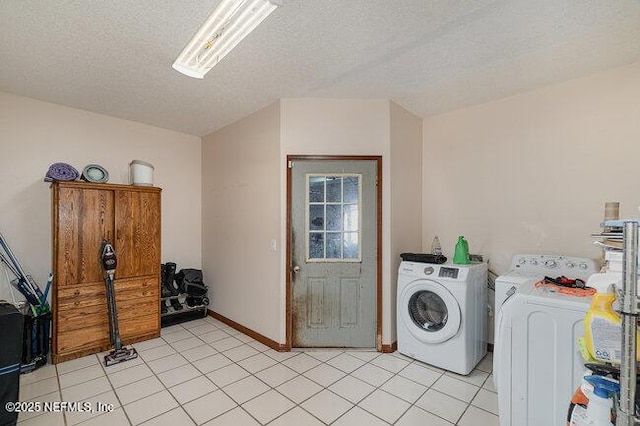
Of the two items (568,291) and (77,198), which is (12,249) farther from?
(568,291)

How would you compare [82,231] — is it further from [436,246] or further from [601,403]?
[601,403]

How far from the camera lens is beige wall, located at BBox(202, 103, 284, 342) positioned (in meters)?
3.09

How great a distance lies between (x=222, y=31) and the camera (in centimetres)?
169

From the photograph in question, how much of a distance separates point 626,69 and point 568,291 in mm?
2074

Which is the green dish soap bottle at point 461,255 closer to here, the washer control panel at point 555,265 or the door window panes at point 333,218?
the washer control panel at point 555,265

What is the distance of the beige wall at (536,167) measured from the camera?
2.37 meters

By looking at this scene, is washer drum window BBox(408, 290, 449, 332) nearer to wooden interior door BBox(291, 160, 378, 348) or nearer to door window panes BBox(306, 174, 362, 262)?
wooden interior door BBox(291, 160, 378, 348)

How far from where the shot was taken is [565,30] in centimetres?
188

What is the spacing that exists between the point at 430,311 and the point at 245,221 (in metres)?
2.29

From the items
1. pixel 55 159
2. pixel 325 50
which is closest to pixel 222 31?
pixel 325 50

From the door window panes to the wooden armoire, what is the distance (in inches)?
74.4

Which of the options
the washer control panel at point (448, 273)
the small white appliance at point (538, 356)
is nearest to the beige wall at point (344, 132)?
the washer control panel at point (448, 273)

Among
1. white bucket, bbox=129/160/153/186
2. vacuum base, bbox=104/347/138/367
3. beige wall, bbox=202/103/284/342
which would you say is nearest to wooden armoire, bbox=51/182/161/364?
white bucket, bbox=129/160/153/186

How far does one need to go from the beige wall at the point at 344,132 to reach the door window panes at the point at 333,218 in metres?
0.27
